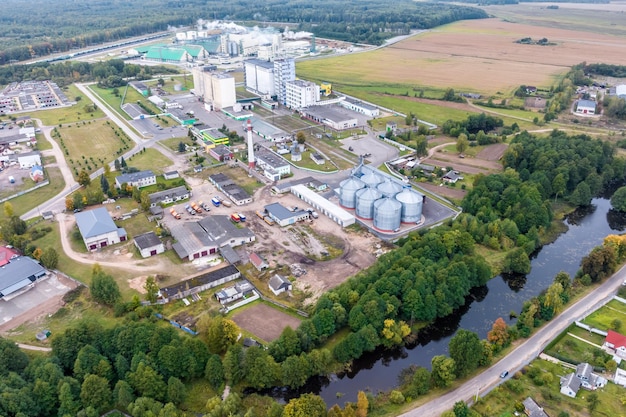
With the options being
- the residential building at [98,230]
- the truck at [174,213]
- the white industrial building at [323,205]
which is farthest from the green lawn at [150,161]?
the white industrial building at [323,205]

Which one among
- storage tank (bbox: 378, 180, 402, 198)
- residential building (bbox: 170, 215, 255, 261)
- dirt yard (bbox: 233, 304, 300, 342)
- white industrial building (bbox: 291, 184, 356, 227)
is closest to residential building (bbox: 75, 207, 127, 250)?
residential building (bbox: 170, 215, 255, 261)

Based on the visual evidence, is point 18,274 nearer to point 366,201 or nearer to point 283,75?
point 366,201

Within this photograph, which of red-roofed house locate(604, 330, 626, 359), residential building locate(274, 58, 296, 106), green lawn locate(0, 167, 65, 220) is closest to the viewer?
red-roofed house locate(604, 330, 626, 359)

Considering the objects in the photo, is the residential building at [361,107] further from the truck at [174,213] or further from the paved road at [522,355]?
the paved road at [522,355]

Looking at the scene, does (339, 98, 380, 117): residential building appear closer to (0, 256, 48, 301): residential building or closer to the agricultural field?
the agricultural field

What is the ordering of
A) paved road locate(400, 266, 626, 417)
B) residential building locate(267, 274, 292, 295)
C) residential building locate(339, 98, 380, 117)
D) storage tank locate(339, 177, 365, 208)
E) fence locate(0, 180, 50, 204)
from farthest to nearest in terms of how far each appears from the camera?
residential building locate(339, 98, 380, 117) → fence locate(0, 180, 50, 204) → storage tank locate(339, 177, 365, 208) → residential building locate(267, 274, 292, 295) → paved road locate(400, 266, 626, 417)

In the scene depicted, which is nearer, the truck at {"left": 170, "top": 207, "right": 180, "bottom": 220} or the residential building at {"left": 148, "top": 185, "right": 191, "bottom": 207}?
the truck at {"left": 170, "top": 207, "right": 180, "bottom": 220}
